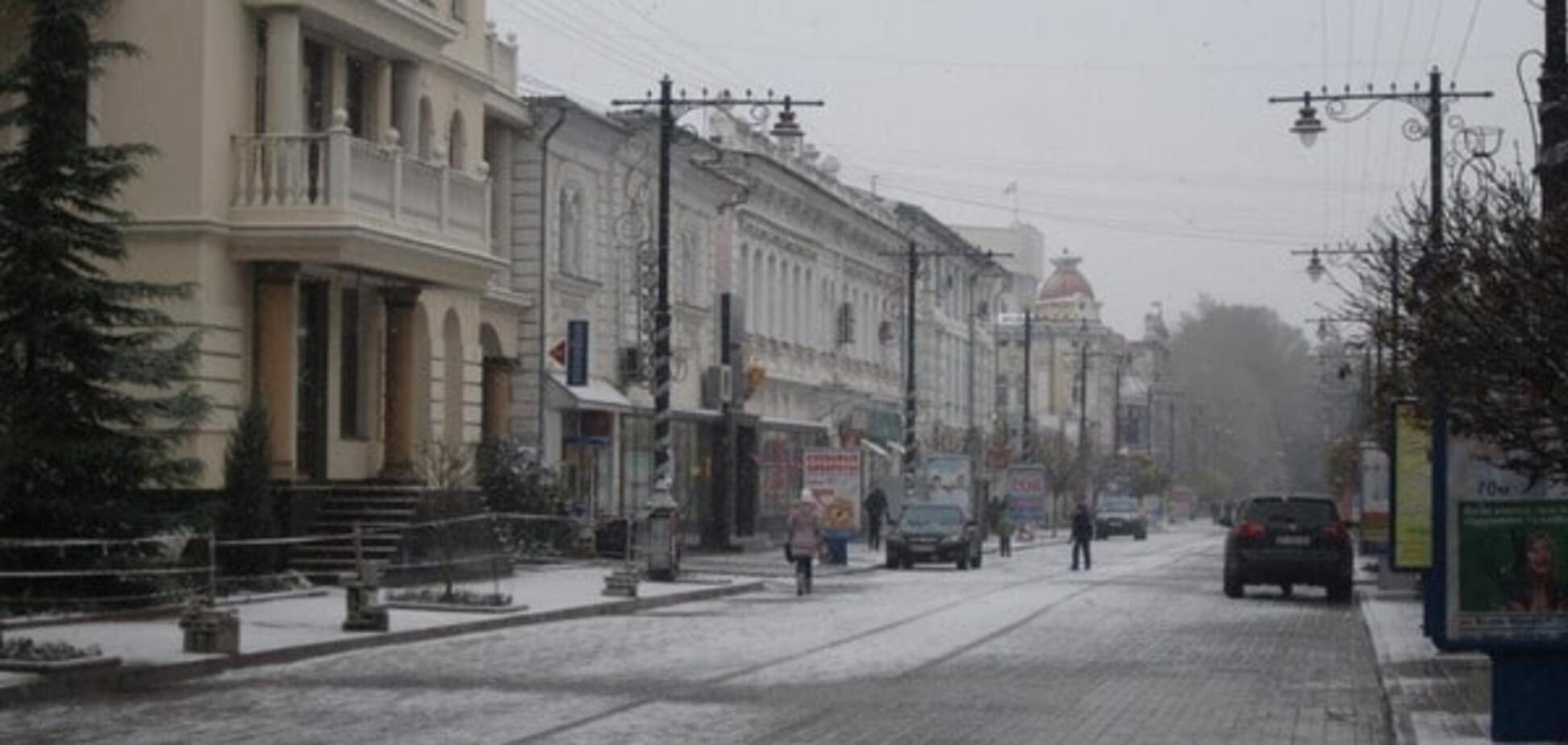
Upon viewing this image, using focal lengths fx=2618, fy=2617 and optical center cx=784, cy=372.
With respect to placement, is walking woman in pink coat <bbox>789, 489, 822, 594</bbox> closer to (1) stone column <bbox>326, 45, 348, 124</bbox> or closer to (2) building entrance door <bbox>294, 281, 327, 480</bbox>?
(2) building entrance door <bbox>294, 281, 327, 480</bbox>

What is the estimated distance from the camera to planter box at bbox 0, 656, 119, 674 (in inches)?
826

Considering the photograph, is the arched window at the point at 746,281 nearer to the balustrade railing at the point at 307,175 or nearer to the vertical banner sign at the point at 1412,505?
the balustrade railing at the point at 307,175

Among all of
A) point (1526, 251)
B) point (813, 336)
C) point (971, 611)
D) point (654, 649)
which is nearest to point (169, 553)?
point (654, 649)

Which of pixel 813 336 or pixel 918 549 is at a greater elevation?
A: pixel 813 336

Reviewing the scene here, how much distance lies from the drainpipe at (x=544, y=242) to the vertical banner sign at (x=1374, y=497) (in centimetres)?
1640

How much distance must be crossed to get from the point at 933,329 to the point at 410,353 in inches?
2101

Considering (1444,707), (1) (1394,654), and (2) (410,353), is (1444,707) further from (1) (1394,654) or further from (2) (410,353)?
(2) (410,353)

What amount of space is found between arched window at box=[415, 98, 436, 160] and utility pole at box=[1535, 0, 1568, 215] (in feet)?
82.6

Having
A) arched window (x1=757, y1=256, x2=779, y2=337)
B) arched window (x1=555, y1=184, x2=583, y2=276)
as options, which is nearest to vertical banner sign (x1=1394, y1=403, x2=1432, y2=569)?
arched window (x1=555, y1=184, x2=583, y2=276)

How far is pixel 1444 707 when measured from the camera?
19688 millimetres

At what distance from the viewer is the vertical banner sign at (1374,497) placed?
41.6 m

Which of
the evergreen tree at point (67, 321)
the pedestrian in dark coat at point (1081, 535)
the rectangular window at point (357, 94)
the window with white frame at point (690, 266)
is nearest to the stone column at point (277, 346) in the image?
the rectangular window at point (357, 94)

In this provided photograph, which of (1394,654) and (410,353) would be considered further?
(410,353)

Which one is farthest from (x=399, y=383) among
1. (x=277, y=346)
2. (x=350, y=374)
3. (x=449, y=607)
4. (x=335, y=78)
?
(x=449, y=607)
